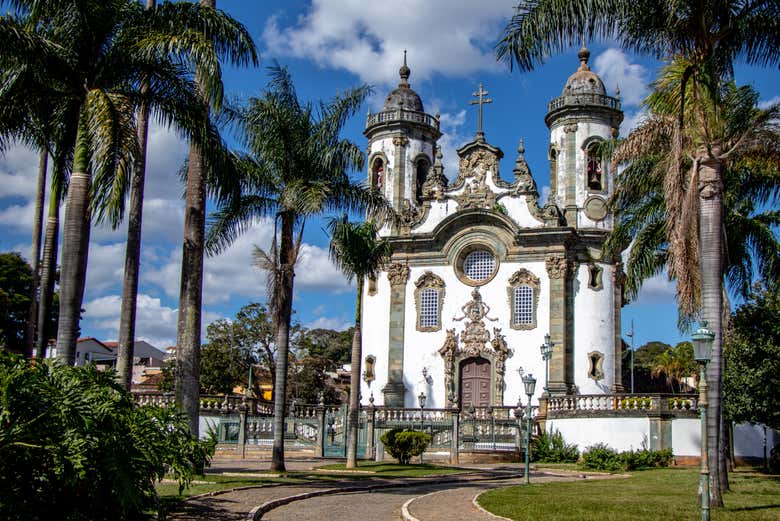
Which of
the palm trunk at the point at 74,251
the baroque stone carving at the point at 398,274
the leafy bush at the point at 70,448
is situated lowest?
the leafy bush at the point at 70,448

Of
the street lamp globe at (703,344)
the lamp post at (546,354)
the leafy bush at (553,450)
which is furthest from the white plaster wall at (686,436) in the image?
the street lamp globe at (703,344)

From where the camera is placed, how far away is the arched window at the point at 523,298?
39.6 metres

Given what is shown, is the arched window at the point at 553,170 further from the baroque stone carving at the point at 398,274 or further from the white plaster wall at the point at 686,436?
the white plaster wall at the point at 686,436

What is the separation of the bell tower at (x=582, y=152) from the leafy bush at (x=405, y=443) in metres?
17.2

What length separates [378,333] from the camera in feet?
138

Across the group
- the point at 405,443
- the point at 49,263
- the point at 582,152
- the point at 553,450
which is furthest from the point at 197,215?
the point at 582,152

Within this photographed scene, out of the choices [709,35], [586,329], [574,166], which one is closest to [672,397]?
[586,329]

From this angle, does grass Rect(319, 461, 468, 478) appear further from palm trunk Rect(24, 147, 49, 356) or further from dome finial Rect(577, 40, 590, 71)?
dome finial Rect(577, 40, 590, 71)

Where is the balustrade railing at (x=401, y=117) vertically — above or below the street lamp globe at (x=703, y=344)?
above

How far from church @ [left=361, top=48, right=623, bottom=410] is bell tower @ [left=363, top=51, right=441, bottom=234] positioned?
0.44m

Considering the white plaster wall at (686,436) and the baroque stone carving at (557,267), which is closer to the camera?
the white plaster wall at (686,436)

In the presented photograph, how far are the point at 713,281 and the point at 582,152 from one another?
2676 cm

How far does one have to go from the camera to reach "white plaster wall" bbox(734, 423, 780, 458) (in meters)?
29.0

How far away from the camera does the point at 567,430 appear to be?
106 ft
